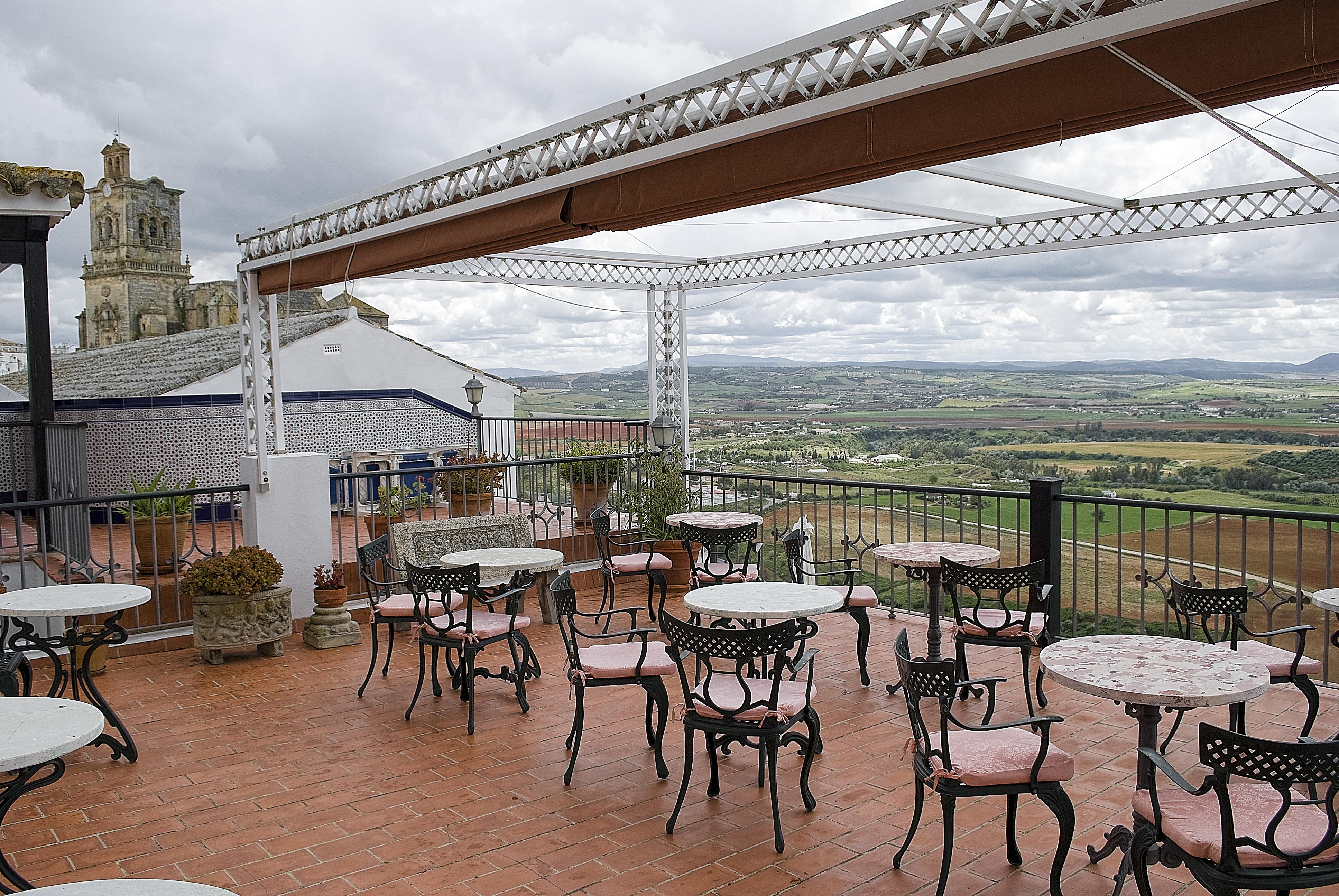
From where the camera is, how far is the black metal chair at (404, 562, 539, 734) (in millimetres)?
4906

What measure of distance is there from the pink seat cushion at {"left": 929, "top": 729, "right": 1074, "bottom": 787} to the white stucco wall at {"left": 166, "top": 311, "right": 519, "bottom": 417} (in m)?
11.5

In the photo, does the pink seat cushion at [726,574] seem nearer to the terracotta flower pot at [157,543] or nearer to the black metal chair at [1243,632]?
the black metal chair at [1243,632]

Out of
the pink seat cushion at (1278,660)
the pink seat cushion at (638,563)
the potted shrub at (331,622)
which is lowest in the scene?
the potted shrub at (331,622)

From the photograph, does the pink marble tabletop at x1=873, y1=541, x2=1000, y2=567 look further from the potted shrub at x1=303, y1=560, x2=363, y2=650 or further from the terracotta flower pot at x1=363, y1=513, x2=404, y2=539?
the terracotta flower pot at x1=363, y1=513, x2=404, y2=539

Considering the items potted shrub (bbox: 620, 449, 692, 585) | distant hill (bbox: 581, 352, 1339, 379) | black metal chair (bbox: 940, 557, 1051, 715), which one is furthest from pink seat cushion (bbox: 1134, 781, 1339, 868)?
distant hill (bbox: 581, 352, 1339, 379)

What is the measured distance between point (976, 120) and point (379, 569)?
5.64m

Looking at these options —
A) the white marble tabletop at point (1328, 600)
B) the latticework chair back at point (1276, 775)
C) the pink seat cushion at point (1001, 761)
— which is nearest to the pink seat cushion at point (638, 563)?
the pink seat cushion at point (1001, 761)

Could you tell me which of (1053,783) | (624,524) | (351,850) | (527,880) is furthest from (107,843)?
(624,524)

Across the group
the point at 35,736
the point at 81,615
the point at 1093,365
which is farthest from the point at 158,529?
the point at 1093,365

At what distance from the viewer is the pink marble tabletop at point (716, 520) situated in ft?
21.5

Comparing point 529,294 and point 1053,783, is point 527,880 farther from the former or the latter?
point 529,294

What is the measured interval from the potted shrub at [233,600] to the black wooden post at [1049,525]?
5173mm

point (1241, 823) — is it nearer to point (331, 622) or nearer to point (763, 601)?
point (763, 601)

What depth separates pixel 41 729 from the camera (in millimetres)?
2611
